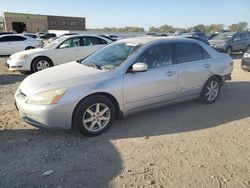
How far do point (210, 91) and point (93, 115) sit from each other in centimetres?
305

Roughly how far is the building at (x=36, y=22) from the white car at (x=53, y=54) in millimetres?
64929

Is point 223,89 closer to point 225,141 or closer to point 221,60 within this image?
point 221,60

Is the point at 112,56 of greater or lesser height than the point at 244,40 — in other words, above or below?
above

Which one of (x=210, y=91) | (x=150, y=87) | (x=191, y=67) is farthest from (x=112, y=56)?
(x=210, y=91)

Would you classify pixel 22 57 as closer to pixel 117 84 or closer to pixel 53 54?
pixel 53 54

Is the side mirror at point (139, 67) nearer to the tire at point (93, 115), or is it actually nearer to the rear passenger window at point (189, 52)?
the tire at point (93, 115)

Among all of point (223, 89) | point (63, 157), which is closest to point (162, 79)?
point (63, 157)

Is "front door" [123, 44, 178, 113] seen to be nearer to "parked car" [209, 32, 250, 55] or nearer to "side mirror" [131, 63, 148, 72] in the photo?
"side mirror" [131, 63, 148, 72]

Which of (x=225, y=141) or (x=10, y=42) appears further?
(x=10, y=42)

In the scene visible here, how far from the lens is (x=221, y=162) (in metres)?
3.76

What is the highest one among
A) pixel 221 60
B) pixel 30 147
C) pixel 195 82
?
pixel 221 60

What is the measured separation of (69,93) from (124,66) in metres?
1.10

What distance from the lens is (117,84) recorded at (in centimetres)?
459

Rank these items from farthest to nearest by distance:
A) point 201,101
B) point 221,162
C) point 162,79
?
point 201,101, point 162,79, point 221,162
